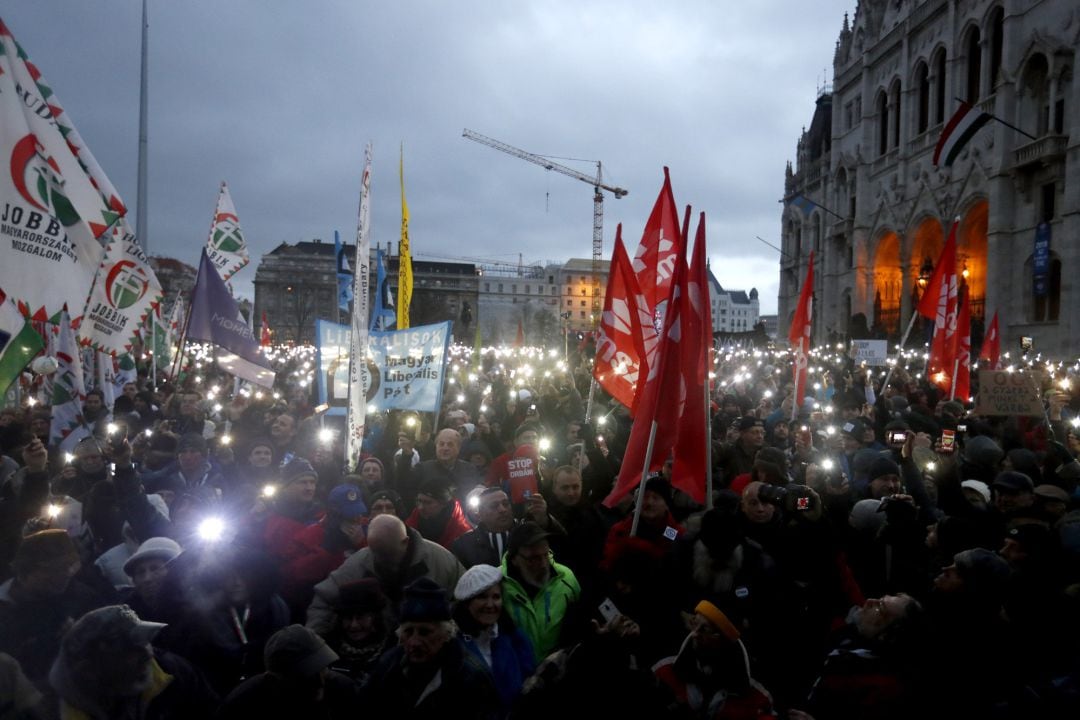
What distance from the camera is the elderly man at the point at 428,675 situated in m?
2.70

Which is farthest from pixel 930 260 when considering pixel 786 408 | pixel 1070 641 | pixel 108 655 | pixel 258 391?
pixel 108 655

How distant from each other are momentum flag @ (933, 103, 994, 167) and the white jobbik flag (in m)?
17.3

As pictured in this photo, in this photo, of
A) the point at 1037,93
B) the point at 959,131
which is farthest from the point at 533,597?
the point at 1037,93

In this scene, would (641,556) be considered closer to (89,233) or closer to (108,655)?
(108,655)

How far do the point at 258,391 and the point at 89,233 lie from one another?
7169 mm

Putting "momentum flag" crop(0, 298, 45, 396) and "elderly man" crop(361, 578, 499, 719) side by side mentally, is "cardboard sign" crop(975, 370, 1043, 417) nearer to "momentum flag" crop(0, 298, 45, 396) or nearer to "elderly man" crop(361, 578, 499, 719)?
"elderly man" crop(361, 578, 499, 719)

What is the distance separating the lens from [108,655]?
91.0 inches

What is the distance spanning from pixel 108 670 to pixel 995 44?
122 ft

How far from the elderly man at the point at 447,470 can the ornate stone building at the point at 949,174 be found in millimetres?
25961

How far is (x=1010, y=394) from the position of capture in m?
8.14

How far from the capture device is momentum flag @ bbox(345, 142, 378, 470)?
6.39 m

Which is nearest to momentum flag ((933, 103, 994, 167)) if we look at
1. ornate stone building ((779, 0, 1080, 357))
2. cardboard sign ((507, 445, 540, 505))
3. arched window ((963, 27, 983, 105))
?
ornate stone building ((779, 0, 1080, 357))

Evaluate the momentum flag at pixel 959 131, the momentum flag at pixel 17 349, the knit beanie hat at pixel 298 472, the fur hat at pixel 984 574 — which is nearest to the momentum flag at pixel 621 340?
the knit beanie hat at pixel 298 472

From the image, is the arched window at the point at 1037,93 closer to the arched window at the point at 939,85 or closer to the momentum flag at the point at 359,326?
the arched window at the point at 939,85
